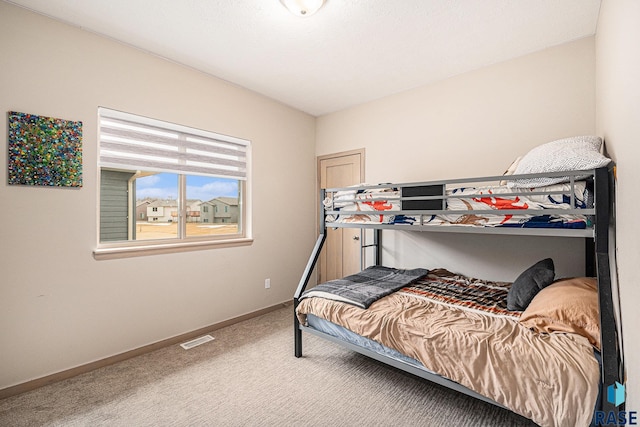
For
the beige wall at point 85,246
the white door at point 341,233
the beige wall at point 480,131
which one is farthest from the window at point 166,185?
the beige wall at point 480,131

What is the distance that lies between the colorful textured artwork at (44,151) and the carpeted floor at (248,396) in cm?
144

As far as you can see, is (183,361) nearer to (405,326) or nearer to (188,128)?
(405,326)

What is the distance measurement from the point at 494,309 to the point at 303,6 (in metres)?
2.33

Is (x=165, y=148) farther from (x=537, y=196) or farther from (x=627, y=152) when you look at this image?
(x=627, y=152)

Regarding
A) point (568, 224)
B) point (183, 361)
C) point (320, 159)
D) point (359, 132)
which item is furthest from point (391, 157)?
point (183, 361)

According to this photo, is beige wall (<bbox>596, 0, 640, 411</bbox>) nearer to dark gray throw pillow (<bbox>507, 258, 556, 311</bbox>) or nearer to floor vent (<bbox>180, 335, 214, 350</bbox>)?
dark gray throw pillow (<bbox>507, 258, 556, 311</bbox>)

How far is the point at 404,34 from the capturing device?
2240 mm

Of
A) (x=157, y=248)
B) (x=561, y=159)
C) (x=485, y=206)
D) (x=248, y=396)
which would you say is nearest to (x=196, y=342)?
(x=157, y=248)

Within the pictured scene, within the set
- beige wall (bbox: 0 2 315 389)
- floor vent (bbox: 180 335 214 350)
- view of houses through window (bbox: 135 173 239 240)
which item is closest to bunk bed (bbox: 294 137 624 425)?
floor vent (bbox: 180 335 214 350)

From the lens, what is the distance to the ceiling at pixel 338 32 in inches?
76.5

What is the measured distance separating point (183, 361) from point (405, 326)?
1.81 meters

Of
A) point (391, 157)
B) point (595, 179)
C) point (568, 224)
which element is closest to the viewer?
point (595, 179)

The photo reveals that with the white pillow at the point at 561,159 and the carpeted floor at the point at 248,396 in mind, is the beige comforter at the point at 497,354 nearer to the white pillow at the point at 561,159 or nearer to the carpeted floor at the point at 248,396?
the carpeted floor at the point at 248,396

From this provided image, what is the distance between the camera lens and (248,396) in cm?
191
